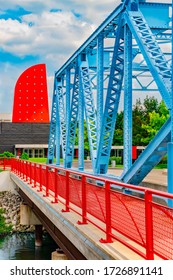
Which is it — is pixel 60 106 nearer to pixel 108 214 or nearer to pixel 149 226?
pixel 108 214

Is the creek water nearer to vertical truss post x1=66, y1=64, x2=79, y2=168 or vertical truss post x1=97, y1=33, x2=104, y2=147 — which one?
vertical truss post x1=66, y1=64, x2=79, y2=168

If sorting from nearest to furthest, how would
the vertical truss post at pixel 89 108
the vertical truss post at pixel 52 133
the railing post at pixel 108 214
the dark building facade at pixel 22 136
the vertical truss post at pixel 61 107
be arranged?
1. the railing post at pixel 108 214
2. the vertical truss post at pixel 89 108
3. the vertical truss post at pixel 61 107
4. the vertical truss post at pixel 52 133
5. the dark building facade at pixel 22 136

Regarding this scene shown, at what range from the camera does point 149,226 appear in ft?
22.0

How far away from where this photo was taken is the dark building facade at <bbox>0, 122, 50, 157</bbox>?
254 feet

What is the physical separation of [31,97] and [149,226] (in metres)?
98.9

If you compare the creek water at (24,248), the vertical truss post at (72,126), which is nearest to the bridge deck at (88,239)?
the creek water at (24,248)

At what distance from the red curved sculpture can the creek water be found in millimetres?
73939

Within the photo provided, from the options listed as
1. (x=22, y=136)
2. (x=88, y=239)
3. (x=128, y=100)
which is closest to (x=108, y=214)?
(x=88, y=239)

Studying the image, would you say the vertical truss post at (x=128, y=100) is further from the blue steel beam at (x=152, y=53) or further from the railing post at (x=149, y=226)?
the railing post at (x=149, y=226)

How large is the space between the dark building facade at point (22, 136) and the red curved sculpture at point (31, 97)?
25.1 meters

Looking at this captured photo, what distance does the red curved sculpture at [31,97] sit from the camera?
103312 millimetres

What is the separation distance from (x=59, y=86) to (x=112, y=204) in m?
27.7

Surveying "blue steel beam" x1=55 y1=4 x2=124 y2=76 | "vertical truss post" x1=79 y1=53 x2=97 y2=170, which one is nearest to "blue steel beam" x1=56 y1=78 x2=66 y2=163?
"blue steel beam" x1=55 y1=4 x2=124 y2=76
